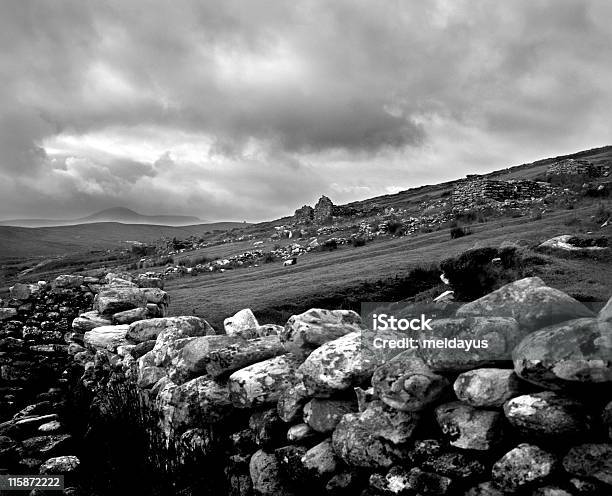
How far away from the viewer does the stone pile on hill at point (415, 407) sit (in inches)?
139

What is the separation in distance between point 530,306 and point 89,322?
42.2 ft

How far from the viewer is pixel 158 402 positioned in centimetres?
746

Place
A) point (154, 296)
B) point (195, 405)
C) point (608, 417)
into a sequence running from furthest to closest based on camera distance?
point (154, 296) < point (195, 405) < point (608, 417)

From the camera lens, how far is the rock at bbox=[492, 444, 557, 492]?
3582 millimetres

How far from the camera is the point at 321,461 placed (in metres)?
5.02

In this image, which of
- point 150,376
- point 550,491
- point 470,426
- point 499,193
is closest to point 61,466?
point 150,376

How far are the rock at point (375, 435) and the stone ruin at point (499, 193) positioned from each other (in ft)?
102

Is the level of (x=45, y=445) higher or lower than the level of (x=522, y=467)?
lower

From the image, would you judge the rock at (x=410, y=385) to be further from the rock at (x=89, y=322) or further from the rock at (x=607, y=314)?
the rock at (x=89, y=322)

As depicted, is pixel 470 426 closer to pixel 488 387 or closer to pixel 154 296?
pixel 488 387

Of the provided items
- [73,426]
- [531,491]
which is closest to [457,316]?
[531,491]

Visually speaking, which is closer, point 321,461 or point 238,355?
point 321,461

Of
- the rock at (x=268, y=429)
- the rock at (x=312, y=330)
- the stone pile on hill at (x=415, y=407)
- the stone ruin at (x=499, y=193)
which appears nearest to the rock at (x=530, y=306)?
the stone pile on hill at (x=415, y=407)

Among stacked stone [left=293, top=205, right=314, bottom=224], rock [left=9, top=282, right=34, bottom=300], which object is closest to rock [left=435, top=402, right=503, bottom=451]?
rock [left=9, top=282, right=34, bottom=300]
